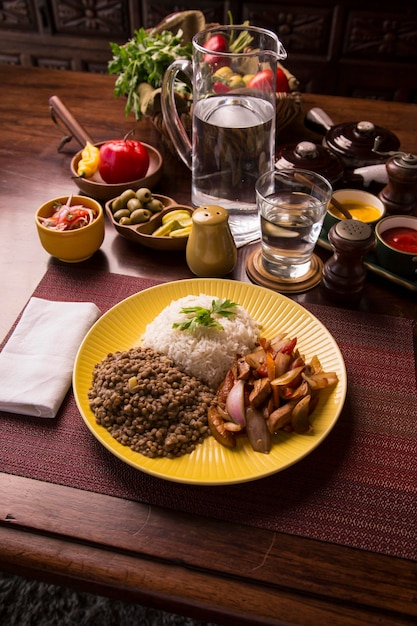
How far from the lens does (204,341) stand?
107 centimetres

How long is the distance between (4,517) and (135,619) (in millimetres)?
719

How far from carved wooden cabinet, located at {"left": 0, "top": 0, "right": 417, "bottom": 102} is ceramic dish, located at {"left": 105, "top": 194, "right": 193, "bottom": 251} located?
1.74 m

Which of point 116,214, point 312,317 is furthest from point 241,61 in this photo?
point 312,317

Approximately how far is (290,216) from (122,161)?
0.50 m

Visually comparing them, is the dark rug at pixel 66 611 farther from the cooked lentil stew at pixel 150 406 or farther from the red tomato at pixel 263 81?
the red tomato at pixel 263 81

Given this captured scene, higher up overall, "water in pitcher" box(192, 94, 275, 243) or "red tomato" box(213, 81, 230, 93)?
"red tomato" box(213, 81, 230, 93)

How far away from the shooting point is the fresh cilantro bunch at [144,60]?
5.41 ft

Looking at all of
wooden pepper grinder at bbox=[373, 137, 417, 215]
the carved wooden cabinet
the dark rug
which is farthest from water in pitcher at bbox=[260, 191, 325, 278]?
the carved wooden cabinet

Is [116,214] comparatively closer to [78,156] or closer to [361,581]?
Answer: [78,156]

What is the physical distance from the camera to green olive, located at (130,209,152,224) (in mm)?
1360

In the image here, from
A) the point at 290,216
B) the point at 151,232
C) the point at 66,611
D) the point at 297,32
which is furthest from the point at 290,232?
the point at 297,32

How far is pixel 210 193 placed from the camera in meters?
1.40

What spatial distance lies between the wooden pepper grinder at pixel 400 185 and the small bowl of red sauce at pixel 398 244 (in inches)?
4.1

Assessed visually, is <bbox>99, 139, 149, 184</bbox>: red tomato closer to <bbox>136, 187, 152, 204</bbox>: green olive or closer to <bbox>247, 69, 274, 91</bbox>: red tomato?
<bbox>136, 187, 152, 204</bbox>: green olive
